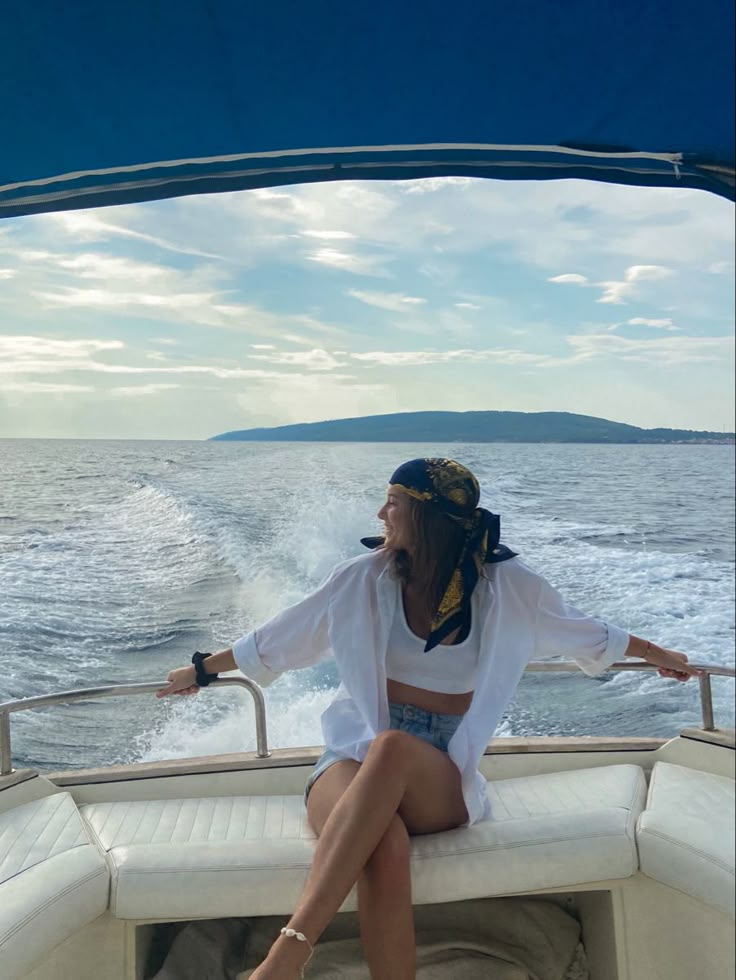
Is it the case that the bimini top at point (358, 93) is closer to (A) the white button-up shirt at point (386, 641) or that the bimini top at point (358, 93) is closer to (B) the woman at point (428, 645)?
(B) the woman at point (428, 645)

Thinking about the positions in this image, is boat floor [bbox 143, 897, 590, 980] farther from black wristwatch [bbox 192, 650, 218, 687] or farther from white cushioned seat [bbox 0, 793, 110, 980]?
A: black wristwatch [bbox 192, 650, 218, 687]

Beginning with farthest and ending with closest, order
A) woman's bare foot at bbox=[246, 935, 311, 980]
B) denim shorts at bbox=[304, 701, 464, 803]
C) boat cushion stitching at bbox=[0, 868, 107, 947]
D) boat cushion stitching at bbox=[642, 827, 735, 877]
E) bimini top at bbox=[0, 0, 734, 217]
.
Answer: denim shorts at bbox=[304, 701, 464, 803]
boat cushion stitching at bbox=[0, 868, 107, 947]
woman's bare foot at bbox=[246, 935, 311, 980]
bimini top at bbox=[0, 0, 734, 217]
boat cushion stitching at bbox=[642, 827, 735, 877]

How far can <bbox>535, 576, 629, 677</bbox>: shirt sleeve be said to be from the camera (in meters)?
1.53

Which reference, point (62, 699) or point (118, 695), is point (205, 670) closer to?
point (118, 695)

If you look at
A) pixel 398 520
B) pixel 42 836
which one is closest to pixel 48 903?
pixel 42 836

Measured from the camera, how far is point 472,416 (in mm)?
12047

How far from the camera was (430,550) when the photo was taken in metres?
1.57

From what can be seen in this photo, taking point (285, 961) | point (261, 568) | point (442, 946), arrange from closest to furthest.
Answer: point (285, 961) → point (442, 946) → point (261, 568)

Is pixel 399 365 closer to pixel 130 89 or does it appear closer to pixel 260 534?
pixel 260 534

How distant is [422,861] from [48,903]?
0.64 m

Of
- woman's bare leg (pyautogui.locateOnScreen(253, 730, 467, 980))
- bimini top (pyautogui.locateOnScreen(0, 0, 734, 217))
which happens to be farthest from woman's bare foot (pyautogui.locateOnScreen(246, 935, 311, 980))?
bimini top (pyautogui.locateOnScreen(0, 0, 734, 217))

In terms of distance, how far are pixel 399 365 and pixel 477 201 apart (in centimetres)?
371

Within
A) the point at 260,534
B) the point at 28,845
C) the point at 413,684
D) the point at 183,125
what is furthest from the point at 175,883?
the point at 260,534

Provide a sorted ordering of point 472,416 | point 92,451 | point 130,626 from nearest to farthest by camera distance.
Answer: point 130,626 → point 472,416 → point 92,451
